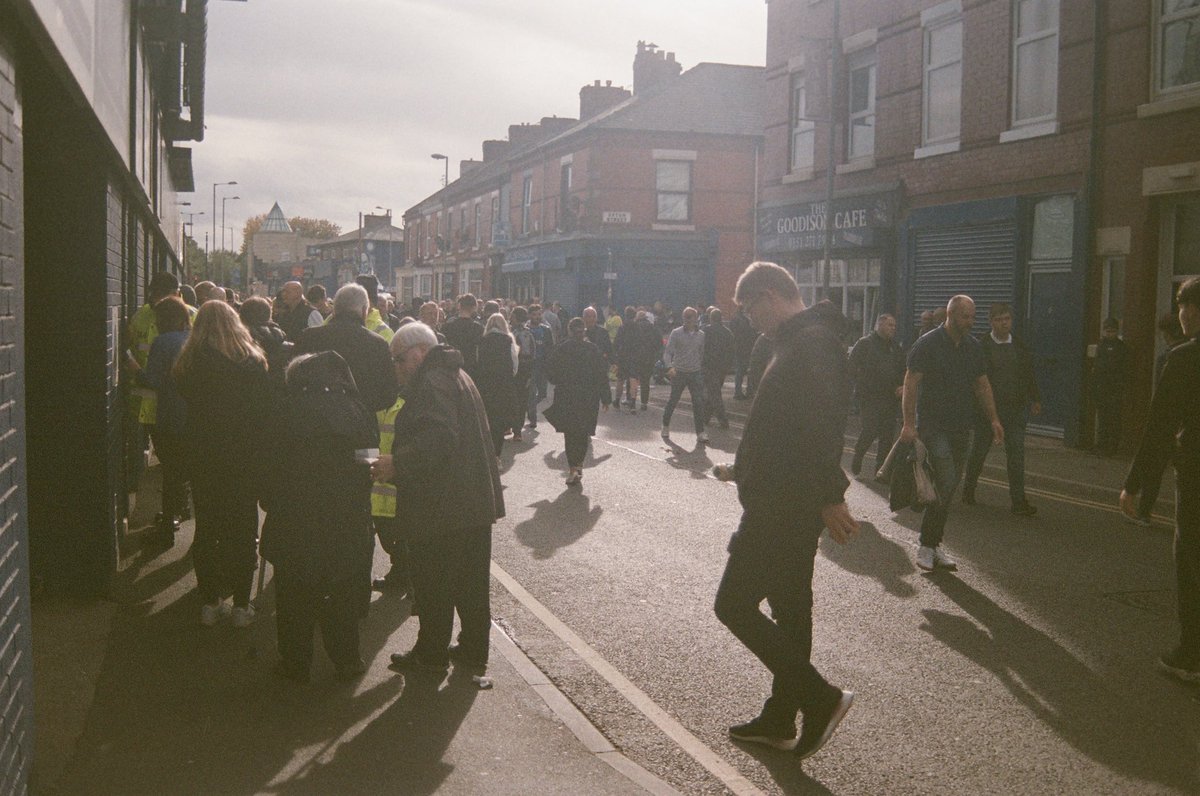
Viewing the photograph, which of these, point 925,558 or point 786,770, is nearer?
point 786,770

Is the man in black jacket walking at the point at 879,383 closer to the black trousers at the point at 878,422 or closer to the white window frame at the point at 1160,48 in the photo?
the black trousers at the point at 878,422

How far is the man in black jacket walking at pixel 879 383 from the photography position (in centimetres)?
1343

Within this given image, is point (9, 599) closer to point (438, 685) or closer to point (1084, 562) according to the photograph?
point (438, 685)

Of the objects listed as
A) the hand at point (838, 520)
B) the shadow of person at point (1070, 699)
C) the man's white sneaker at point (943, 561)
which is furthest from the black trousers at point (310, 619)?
the man's white sneaker at point (943, 561)

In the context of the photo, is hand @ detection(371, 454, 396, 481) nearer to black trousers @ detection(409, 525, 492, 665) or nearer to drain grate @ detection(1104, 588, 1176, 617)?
black trousers @ detection(409, 525, 492, 665)

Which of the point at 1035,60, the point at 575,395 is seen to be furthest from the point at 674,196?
the point at 575,395

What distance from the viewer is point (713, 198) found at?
41250 mm

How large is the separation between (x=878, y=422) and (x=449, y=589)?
8489 millimetres

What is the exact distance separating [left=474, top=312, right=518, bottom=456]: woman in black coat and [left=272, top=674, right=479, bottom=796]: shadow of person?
6782mm

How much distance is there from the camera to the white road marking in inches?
188

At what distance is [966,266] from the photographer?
1967 cm

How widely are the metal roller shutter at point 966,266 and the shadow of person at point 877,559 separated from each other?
9.81 meters

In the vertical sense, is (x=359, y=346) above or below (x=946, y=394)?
above

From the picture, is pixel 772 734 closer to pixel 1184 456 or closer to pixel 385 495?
pixel 1184 456
